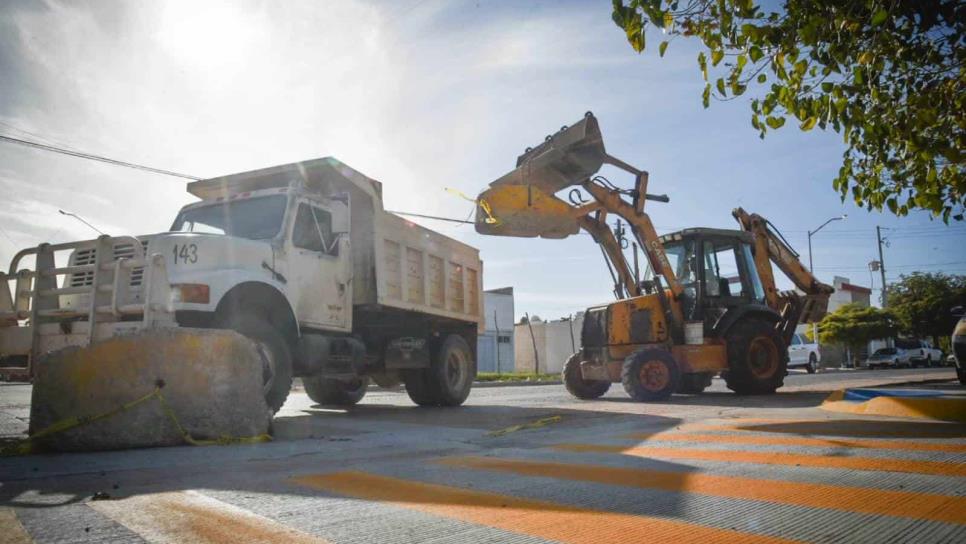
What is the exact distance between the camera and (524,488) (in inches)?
129

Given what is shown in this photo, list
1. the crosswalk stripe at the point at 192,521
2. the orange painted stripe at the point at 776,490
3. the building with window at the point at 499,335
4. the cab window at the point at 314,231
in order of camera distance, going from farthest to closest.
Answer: the building with window at the point at 499,335
the cab window at the point at 314,231
the orange painted stripe at the point at 776,490
the crosswalk stripe at the point at 192,521

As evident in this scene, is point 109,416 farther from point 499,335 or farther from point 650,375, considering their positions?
point 499,335

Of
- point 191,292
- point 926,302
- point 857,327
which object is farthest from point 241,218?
point 926,302

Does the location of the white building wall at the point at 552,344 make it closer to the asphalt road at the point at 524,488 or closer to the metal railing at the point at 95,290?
the metal railing at the point at 95,290

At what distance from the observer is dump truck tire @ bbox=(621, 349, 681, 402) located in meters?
10.2

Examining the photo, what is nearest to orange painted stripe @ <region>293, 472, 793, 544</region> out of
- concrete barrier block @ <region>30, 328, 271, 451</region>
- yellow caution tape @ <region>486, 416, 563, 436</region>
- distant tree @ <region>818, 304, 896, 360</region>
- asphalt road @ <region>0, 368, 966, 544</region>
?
asphalt road @ <region>0, 368, 966, 544</region>

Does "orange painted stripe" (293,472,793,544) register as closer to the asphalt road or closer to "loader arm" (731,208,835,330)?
the asphalt road

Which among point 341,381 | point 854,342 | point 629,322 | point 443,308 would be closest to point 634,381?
point 629,322

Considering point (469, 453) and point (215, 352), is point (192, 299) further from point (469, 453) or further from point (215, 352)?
point (469, 453)

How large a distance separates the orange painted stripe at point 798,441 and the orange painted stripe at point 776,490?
1509 millimetres

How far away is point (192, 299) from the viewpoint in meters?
6.62

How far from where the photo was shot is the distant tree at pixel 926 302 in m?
45.2

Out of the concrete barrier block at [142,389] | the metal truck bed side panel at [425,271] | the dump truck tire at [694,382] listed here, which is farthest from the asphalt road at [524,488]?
the dump truck tire at [694,382]

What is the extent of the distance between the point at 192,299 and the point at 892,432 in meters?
6.56
